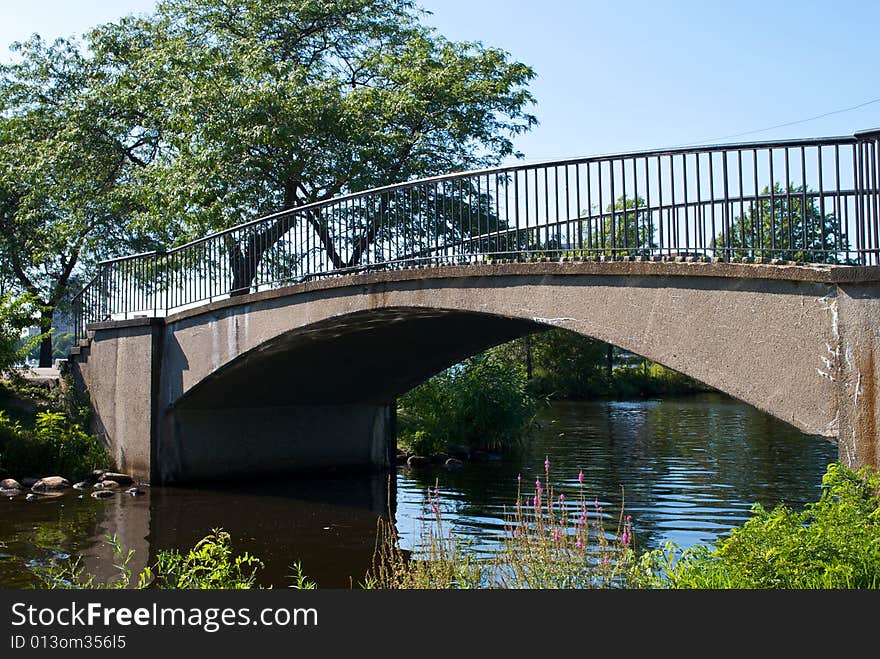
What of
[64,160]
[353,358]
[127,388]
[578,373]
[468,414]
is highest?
[64,160]

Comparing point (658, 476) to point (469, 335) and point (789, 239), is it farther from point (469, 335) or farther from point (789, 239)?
point (789, 239)

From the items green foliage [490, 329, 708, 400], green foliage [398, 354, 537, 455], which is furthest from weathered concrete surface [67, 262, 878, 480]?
green foliage [490, 329, 708, 400]

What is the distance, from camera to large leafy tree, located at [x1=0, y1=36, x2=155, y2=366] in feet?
78.1

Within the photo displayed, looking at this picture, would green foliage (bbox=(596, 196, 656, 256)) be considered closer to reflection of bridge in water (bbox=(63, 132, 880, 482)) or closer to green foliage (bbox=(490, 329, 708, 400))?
reflection of bridge in water (bbox=(63, 132, 880, 482))

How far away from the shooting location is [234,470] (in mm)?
17422

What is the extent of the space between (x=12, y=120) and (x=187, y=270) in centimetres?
1211

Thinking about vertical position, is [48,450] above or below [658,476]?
above

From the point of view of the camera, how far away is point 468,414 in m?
21.1

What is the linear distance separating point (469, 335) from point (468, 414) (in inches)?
213

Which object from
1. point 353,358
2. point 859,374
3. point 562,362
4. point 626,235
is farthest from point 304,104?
point 562,362

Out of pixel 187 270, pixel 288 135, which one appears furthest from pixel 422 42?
pixel 187 270

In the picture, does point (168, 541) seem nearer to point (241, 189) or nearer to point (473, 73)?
point (241, 189)

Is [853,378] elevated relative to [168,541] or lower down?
elevated

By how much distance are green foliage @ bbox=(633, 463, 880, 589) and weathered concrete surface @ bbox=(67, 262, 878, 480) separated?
56 centimetres
